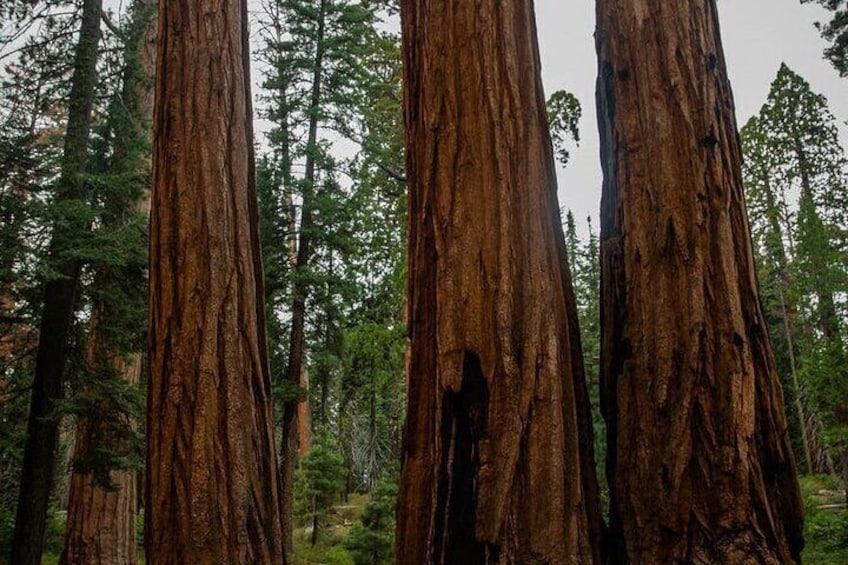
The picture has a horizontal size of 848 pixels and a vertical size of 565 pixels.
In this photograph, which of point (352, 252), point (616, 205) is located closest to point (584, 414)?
point (616, 205)

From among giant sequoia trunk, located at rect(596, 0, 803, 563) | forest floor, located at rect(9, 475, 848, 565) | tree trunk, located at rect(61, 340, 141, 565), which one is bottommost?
Result: forest floor, located at rect(9, 475, 848, 565)

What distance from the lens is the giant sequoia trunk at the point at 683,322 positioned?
2586 mm

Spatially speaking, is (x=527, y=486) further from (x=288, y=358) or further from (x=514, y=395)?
(x=288, y=358)

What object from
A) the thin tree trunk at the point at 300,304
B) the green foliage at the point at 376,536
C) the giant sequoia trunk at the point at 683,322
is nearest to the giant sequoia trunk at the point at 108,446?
the thin tree trunk at the point at 300,304

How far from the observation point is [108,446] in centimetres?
755

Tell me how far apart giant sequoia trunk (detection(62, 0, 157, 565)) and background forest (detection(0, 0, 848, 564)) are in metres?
0.04

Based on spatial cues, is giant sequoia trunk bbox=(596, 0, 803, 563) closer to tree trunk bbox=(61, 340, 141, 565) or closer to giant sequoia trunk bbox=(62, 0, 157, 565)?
giant sequoia trunk bbox=(62, 0, 157, 565)

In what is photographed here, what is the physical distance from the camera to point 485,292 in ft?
8.76

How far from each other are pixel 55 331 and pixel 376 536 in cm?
609

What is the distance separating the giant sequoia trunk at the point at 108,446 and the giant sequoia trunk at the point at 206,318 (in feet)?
15.6

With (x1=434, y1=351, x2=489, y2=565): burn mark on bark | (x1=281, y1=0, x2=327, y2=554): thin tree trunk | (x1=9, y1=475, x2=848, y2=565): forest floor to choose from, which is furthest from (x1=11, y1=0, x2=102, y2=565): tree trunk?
(x1=434, y1=351, x2=489, y2=565): burn mark on bark

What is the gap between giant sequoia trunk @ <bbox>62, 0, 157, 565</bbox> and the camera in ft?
25.5

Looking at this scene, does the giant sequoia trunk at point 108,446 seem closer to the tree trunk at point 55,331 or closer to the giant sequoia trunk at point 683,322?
the tree trunk at point 55,331

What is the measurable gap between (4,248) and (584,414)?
22.8ft
